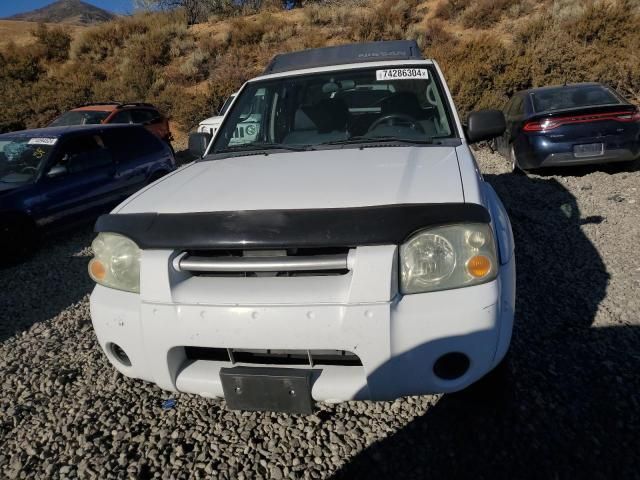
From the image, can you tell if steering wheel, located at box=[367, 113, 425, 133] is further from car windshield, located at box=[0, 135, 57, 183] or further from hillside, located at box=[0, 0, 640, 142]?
hillside, located at box=[0, 0, 640, 142]

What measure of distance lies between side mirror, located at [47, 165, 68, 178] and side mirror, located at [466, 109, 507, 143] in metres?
4.76

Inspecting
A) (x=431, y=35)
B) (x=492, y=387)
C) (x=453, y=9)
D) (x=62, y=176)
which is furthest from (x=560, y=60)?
(x=492, y=387)

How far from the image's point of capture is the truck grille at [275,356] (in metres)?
1.73

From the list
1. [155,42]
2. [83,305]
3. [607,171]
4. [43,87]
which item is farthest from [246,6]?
[83,305]

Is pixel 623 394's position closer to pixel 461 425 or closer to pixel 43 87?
pixel 461 425

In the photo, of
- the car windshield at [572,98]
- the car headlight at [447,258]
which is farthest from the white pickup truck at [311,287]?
the car windshield at [572,98]

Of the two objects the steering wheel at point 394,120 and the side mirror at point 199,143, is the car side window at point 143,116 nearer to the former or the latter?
the side mirror at point 199,143

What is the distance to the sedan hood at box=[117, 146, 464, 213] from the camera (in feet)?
6.03

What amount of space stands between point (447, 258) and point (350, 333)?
0.46m

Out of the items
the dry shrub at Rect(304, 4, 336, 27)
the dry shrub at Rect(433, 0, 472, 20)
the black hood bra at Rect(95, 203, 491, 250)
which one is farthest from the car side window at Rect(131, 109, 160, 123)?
the dry shrub at Rect(433, 0, 472, 20)

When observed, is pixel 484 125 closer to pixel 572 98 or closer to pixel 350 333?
pixel 350 333

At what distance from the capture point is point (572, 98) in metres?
6.97

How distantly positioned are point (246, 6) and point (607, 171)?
942 inches

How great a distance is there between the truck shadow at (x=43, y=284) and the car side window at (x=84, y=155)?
960 millimetres
